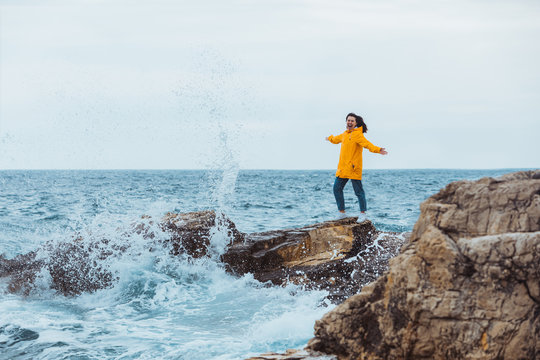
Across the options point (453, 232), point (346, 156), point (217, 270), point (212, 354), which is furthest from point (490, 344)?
point (346, 156)

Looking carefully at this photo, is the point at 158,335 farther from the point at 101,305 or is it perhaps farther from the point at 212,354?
the point at 101,305

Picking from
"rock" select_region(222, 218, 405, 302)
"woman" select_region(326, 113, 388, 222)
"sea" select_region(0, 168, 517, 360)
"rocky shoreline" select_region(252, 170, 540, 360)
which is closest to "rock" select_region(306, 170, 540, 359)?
"rocky shoreline" select_region(252, 170, 540, 360)

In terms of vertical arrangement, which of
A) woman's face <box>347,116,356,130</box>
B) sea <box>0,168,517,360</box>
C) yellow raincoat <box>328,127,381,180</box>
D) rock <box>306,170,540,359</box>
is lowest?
sea <box>0,168,517,360</box>

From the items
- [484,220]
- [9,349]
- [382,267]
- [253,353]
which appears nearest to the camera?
[484,220]

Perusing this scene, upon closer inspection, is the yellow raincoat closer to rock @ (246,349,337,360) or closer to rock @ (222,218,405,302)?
rock @ (222,218,405,302)

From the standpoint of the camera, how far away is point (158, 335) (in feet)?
16.0

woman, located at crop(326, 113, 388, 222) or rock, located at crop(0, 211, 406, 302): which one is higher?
woman, located at crop(326, 113, 388, 222)

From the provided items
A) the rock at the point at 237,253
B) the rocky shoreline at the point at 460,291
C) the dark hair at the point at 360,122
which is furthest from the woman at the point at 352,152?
the rocky shoreline at the point at 460,291

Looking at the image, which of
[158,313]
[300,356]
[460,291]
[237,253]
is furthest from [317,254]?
[460,291]

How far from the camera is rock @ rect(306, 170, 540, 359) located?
2.64 m

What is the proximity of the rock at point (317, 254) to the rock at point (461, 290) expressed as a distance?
274cm

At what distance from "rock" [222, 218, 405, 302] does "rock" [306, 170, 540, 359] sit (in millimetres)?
2741

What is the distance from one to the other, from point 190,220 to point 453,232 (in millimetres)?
5138

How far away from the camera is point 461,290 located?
271cm
